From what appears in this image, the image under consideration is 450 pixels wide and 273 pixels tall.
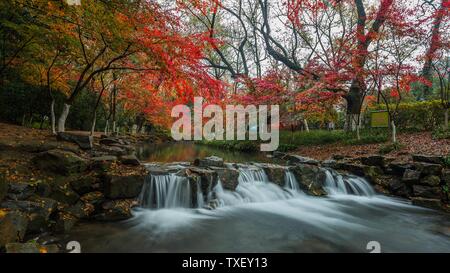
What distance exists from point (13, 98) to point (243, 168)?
41.4 ft

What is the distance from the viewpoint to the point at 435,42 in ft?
34.9

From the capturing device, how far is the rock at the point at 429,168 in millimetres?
7437

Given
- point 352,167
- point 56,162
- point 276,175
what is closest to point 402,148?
point 352,167

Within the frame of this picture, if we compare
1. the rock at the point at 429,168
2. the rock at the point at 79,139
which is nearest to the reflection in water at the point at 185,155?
the rock at the point at 79,139

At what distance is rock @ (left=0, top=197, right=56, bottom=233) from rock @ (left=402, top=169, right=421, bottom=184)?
10.2 m

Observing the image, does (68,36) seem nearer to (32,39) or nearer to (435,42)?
(32,39)

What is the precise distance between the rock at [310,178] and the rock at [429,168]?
2985 millimetres

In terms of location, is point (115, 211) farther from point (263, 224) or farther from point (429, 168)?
point (429, 168)

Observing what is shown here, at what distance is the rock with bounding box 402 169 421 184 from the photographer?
7673mm

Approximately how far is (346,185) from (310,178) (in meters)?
1.48

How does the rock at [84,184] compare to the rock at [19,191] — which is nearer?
the rock at [19,191]

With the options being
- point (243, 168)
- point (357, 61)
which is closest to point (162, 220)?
point (243, 168)

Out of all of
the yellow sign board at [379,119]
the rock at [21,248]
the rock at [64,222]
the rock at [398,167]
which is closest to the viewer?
the rock at [21,248]

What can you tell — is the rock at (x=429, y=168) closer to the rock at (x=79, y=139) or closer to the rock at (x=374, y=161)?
the rock at (x=374, y=161)
